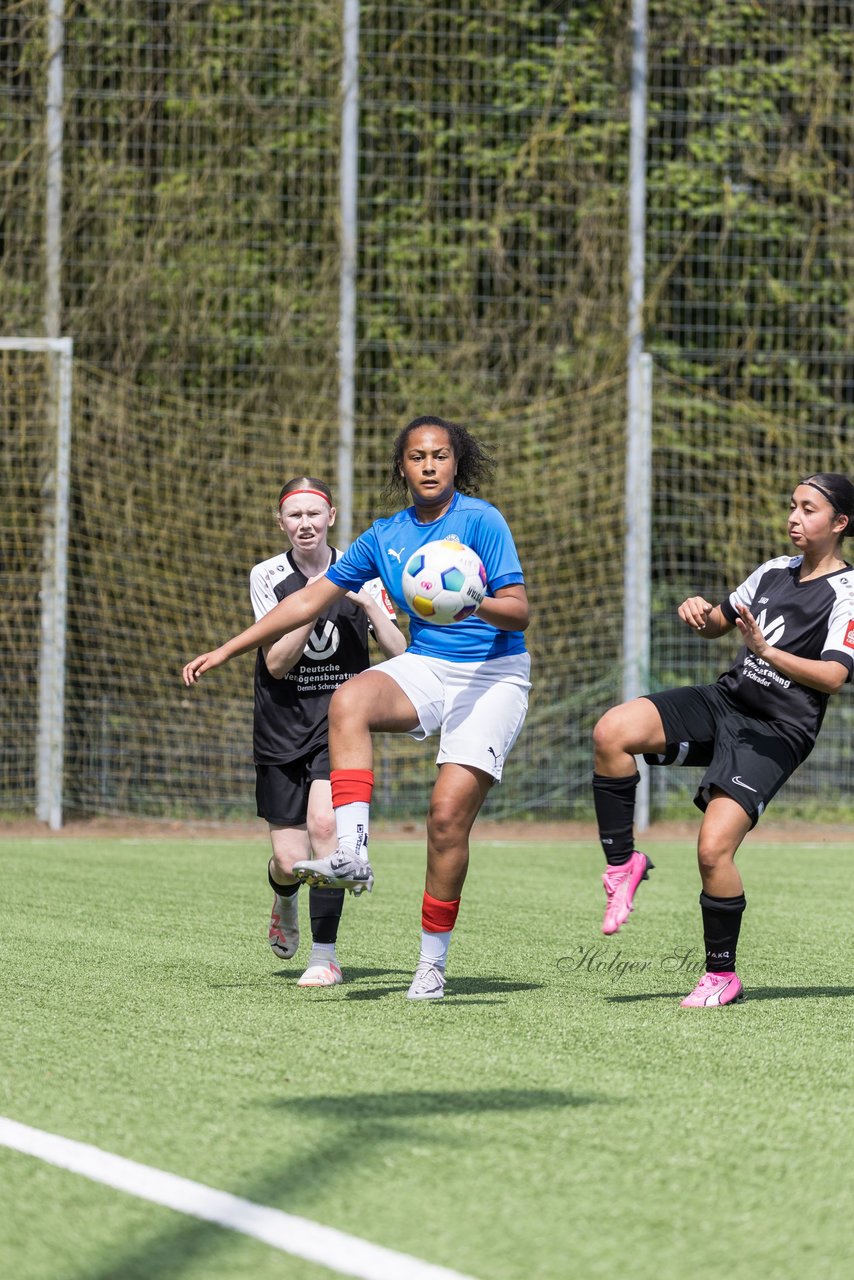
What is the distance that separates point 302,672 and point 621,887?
1641mm

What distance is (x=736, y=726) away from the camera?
5.49m

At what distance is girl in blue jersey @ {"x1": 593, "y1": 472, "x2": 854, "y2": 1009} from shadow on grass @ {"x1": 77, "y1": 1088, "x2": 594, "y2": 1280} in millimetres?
1615

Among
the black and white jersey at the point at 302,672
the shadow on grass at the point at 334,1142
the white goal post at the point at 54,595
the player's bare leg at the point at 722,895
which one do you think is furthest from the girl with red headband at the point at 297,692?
the white goal post at the point at 54,595

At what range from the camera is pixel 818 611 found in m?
5.43

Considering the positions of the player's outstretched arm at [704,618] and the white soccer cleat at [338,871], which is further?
the player's outstretched arm at [704,618]

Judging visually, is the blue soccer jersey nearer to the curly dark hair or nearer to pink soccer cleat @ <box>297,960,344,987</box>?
the curly dark hair

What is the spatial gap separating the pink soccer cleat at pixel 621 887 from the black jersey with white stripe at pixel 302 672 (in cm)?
141

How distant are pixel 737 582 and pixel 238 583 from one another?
14.5 feet

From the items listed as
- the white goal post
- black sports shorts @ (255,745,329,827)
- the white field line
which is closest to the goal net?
the white goal post

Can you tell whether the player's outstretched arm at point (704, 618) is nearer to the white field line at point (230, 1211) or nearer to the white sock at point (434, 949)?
the white sock at point (434, 949)

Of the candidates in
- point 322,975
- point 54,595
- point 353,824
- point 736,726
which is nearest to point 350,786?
point 353,824

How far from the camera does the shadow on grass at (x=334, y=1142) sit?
261 centimetres

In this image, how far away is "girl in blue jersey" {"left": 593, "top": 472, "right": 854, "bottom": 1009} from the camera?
5320 mm

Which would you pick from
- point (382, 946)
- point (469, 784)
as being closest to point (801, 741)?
point (469, 784)
